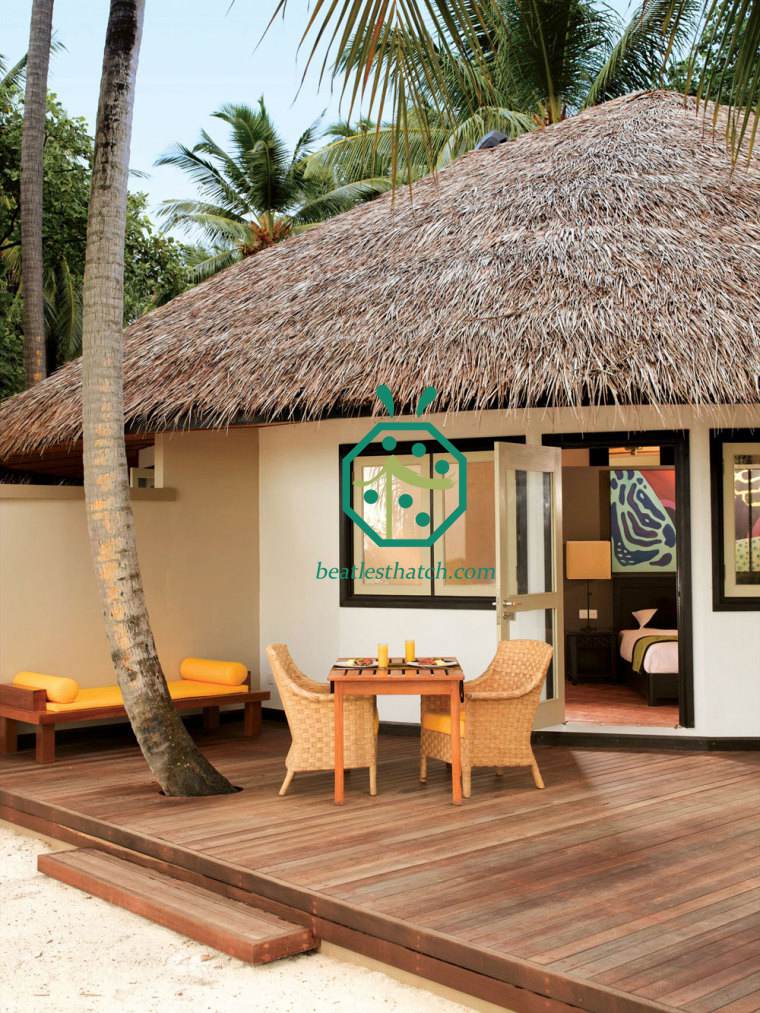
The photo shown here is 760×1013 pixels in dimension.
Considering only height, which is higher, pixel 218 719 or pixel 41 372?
pixel 41 372

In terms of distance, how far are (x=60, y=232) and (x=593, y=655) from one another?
36.4 ft

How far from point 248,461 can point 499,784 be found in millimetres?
3649

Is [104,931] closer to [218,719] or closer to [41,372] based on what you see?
[218,719]

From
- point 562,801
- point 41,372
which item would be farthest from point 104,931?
point 41,372

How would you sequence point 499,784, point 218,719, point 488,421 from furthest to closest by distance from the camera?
1. point 218,719
2. point 488,421
3. point 499,784

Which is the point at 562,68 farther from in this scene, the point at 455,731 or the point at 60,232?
the point at 455,731

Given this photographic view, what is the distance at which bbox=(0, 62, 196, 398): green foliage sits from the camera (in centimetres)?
1587

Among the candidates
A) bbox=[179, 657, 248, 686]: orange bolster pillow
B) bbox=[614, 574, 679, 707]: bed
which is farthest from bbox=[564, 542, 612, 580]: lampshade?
bbox=[179, 657, 248, 686]: orange bolster pillow

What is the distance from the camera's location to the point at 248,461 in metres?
8.55

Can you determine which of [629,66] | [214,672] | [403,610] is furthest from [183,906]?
[629,66]

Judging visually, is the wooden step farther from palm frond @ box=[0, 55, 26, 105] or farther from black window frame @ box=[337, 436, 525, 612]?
palm frond @ box=[0, 55, 26, 105]

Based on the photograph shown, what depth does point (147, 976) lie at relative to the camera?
377cm

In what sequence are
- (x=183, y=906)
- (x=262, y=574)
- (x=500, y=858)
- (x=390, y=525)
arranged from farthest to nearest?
1. (x=262, y=574)
2. (x=390, y=525)
3. (x=500, y=858)
4. (x=183, y=906)

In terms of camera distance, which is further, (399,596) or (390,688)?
(399,596)
